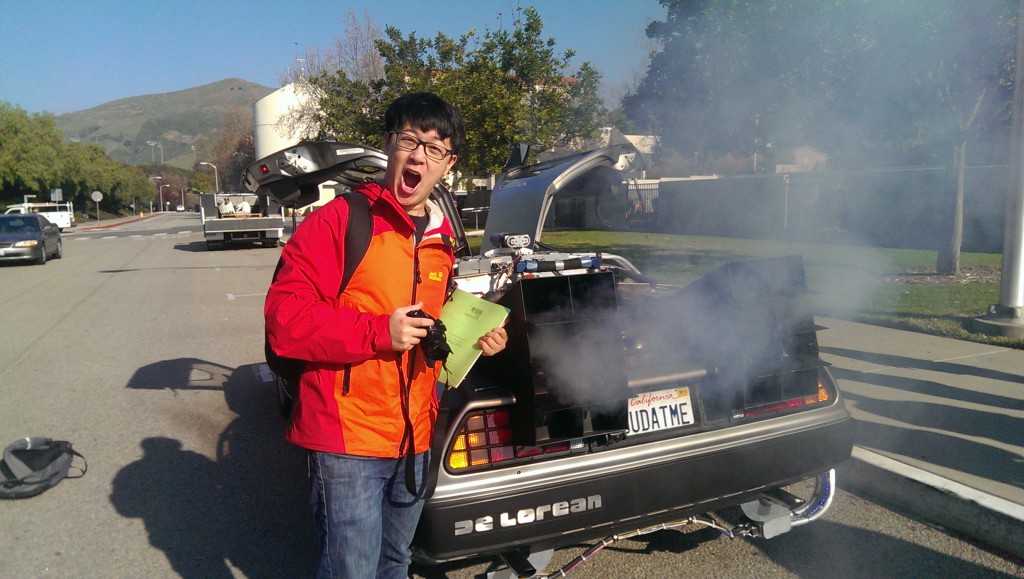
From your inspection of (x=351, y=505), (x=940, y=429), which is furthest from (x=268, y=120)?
(x=351, y=505)

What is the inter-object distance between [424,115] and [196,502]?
282 centimetres

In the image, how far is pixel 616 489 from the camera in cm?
244

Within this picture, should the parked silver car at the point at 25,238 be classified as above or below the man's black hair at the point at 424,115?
below

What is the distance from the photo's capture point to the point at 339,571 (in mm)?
1743

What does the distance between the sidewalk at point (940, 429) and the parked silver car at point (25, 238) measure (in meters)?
18.5

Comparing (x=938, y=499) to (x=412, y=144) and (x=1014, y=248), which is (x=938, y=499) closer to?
(x=412, y=144)

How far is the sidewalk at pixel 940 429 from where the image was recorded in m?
3.17

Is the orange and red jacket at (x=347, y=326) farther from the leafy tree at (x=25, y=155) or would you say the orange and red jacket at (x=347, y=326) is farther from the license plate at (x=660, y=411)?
the leafy tree at (x=25, y=155)

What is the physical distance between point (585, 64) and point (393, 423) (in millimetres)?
17373

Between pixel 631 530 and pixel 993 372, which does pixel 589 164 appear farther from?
pixel 993 372

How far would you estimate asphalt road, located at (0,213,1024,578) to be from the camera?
2.96 m

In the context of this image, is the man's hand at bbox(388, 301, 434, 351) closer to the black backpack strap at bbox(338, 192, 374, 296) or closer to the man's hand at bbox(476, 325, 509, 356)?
the black backpack strap at bbox(338, 192, 374, 296)

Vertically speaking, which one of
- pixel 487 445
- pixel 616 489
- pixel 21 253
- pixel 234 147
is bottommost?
pixel 616 489

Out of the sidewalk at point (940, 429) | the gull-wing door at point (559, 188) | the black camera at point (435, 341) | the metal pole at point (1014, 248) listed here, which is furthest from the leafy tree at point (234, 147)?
the black camera at point (435, 341)
